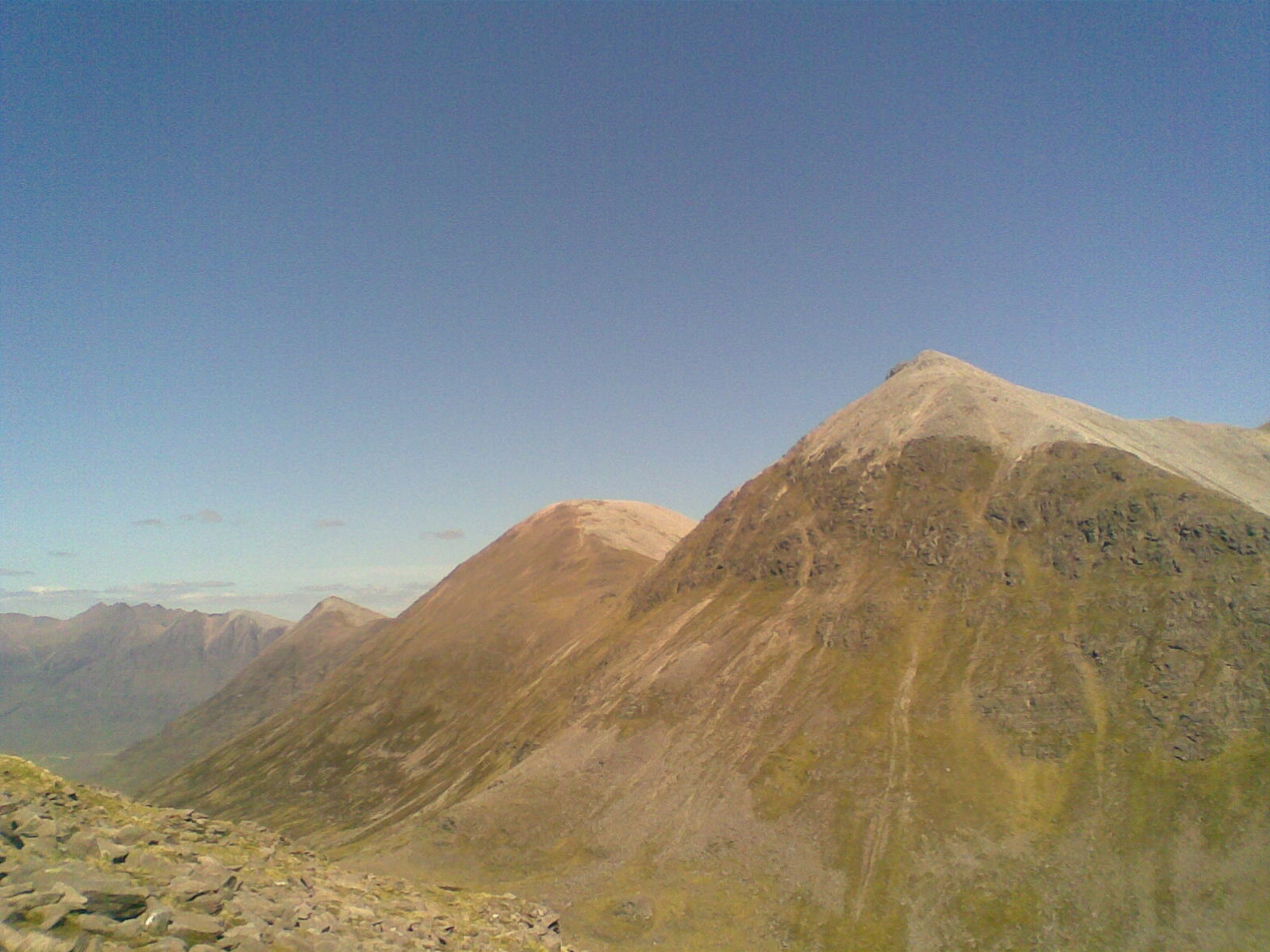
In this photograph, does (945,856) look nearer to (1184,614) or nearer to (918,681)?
(918,681)

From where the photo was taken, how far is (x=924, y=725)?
322 ft

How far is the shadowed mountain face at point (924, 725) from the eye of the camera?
243ft

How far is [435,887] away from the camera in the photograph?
4003 cm

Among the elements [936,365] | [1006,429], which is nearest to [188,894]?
[1006,429]

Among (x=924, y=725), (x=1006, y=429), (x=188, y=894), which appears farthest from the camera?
(x=1006, y=429)

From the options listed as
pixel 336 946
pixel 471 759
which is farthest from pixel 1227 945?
pixel 471 759

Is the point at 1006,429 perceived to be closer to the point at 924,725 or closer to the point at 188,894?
the point at 924,725

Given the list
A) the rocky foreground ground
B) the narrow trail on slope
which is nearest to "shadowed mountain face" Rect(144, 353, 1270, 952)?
the narrow trail on slope

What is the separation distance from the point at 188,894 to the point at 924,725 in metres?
96.8

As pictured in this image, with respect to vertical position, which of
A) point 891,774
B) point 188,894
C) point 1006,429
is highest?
point 1006,429

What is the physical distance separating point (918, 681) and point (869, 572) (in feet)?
85.7

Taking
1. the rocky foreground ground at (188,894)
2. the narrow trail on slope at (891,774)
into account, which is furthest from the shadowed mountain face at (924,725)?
the rocky foreground ground at (188,894)

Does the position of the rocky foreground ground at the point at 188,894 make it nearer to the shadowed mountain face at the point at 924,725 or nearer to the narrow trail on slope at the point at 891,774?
the shadowed mountain face at the point at 924,725

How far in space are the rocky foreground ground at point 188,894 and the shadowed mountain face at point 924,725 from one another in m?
53.9
